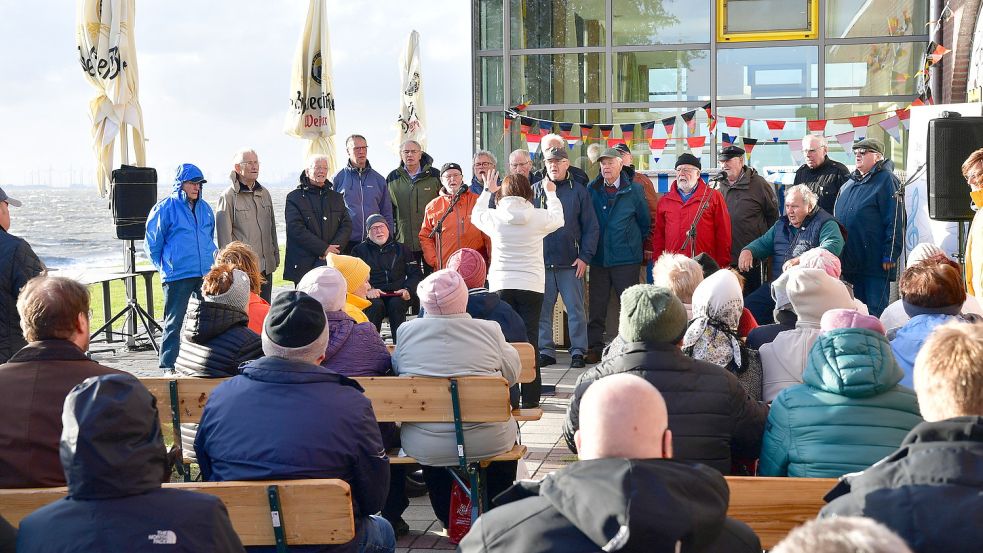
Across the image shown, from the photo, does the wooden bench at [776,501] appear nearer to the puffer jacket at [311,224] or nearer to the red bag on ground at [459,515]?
the red bag on ground at [459,515]

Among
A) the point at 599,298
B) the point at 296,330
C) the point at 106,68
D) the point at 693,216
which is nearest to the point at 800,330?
the point at 296,330

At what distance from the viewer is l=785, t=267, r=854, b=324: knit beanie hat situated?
472 cm

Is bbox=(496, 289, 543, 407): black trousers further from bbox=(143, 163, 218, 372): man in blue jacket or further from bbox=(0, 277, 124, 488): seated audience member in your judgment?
bbox=(0, 277, 124, 488): seated audience member

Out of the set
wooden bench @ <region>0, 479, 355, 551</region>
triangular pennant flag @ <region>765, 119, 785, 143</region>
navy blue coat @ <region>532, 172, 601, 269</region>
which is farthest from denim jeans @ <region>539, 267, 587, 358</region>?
wooden bench @ <region>0, 479, 355, 551</region>

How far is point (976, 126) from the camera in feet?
25.7

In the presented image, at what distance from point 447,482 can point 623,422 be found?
9.84 feet

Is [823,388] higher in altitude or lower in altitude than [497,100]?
lower

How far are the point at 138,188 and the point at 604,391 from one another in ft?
30.8

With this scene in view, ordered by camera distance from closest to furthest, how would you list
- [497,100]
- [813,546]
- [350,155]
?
[813,546]
[350,155]
[497,100]

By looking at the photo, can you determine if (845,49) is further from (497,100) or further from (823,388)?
(823,388)

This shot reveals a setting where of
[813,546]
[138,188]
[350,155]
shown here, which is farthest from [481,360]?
[138,188]

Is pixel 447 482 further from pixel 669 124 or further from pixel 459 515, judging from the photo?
pixel 669 124

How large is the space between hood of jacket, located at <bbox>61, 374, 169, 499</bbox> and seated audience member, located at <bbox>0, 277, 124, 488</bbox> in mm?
1128

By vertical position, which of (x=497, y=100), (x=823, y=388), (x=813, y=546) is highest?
(x=497, y=100)
